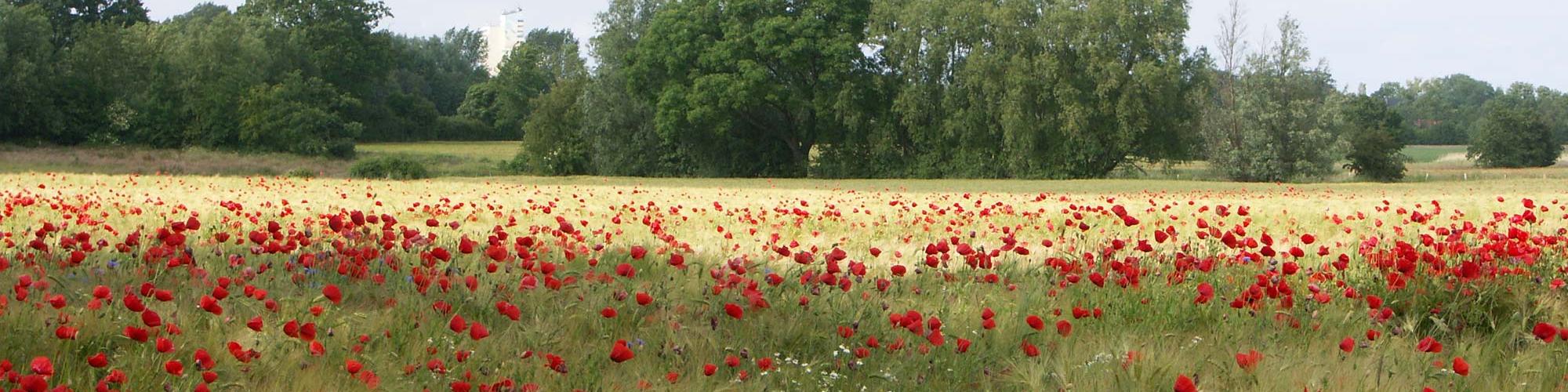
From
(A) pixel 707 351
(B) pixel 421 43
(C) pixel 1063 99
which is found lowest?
(A) pixel 707 351

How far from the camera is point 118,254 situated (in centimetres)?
654

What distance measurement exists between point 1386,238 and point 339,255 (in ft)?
27.0

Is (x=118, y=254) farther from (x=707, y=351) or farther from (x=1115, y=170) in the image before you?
(x=1115, y=170)

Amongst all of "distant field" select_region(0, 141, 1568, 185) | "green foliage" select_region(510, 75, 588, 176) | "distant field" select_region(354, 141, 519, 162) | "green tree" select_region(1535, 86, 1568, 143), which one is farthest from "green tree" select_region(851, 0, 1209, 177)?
"green tree" select_region(1535, 86, 1568, 143)

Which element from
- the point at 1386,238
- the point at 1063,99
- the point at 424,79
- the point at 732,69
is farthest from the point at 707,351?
the point at 424,79

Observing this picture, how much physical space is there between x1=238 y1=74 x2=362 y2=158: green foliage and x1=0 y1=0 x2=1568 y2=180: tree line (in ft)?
0.40

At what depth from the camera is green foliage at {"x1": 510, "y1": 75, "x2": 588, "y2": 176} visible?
60094 mm

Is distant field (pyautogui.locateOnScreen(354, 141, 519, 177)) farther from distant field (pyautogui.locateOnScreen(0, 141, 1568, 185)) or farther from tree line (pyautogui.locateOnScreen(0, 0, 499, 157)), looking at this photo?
tree line (pyautogui.locateOnScreen(0, 0, 499, 157))

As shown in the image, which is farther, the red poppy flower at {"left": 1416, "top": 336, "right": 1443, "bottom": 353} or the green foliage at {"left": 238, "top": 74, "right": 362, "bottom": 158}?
the green foliage at {"left": 238, "top": 74, "right": 362, "bottom": 158}

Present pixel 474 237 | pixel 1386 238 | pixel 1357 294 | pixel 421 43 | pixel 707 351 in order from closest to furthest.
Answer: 1. pixel 707 351
2. pixel 1357 294
3. pixel 474 237
4. pixel 1386 238
5. pixel 421 43

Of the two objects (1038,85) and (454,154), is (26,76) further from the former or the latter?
(1038,85)

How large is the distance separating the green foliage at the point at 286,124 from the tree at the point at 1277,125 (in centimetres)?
4244

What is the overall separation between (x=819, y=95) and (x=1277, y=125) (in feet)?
61.0

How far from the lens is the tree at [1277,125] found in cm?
4888
